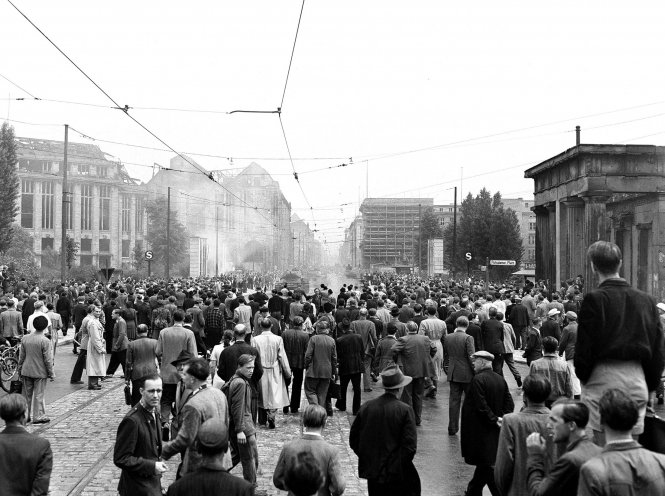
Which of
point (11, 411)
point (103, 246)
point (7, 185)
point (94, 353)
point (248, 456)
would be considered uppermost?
point (7, 185)

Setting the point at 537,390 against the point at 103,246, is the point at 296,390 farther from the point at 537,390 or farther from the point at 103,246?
the point at 103,246

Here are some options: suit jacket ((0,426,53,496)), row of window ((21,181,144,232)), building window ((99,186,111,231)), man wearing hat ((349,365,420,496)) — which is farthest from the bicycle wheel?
building window ((99,186,111,231))

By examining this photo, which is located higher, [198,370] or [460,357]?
[198,370]

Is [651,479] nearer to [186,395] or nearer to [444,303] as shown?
[186,395]

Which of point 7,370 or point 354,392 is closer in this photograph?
point 354,392

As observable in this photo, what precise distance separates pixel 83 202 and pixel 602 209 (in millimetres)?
72129

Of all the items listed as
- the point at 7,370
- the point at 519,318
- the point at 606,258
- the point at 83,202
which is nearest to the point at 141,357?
the point at 7,370

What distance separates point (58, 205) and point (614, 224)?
6877cm

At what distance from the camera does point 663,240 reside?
32875 mm

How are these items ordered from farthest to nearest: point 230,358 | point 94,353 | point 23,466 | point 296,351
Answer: point 94,353 < point 296,351 < point 230,358 < point 23,466

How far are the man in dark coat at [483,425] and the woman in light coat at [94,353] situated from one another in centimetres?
1005

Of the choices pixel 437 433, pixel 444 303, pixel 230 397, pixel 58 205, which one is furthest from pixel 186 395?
pixel 58 205

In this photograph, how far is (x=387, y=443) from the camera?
6.37m

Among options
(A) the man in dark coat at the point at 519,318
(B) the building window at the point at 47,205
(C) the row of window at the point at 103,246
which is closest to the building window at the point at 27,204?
(B) the building window at the point at 47,205
